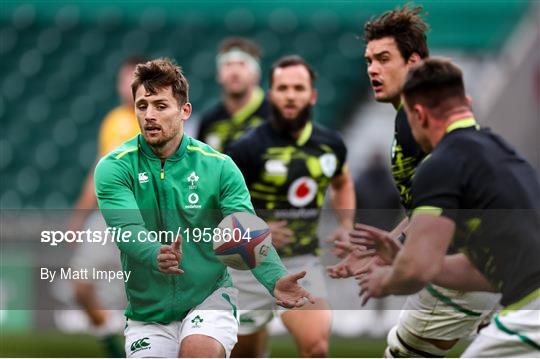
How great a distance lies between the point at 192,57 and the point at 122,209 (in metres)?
11.5

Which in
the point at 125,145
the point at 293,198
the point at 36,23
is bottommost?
the point at 293,198

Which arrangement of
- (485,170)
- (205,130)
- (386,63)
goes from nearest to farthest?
(485,170) → (386,63) → (205,130)

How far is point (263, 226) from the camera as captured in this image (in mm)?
4750

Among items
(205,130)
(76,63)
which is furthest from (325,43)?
(205,130)

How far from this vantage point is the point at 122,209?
4551mm

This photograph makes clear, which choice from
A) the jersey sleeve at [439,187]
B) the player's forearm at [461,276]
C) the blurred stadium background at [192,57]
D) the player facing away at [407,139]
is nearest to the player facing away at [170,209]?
the player's forearm at [461,276]

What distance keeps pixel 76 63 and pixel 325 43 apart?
3728 mm

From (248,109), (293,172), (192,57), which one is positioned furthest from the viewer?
(192,57)

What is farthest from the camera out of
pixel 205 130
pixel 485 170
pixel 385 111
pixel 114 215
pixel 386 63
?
pixel 385 111

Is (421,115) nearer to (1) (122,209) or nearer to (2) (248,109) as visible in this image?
(1) (122,209)

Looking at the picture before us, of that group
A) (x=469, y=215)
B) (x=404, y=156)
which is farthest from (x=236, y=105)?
(x=469, y=215)

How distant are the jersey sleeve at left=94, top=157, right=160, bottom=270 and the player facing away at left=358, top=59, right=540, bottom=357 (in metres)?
0.93

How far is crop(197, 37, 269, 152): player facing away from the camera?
28.6 ft

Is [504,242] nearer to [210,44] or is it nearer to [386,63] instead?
[386,63]
